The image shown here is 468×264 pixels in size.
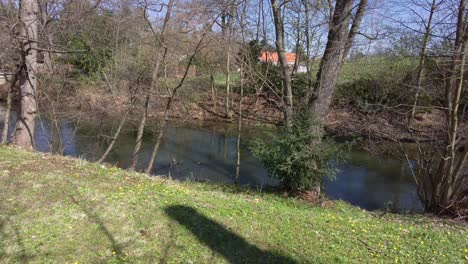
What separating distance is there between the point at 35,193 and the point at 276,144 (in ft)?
18.1

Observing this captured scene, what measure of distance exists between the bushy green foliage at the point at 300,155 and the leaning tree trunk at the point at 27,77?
5.41m

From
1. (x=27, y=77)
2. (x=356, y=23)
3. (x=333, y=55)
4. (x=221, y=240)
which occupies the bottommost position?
(x=221, y=240)

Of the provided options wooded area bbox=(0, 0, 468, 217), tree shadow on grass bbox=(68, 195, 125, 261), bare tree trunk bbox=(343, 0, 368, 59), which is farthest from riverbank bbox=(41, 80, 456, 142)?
tree shadow on grass bbox=(68, 195, 125, 261)

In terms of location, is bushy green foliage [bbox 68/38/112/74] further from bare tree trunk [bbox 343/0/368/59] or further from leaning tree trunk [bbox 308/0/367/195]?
bare tree trunk [bbox 343/0/368/59]

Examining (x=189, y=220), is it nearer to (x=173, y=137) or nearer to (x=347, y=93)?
(x=173, y=137)

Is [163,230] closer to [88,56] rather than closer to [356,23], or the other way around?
[356,23]

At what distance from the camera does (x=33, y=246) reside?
158 inches

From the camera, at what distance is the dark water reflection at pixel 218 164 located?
12.2 metres

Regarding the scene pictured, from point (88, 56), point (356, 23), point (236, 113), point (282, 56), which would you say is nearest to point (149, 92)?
point (282, 56)

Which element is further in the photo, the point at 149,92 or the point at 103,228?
the point at 149,92

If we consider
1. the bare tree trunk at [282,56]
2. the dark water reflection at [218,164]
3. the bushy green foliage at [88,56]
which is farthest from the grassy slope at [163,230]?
the bushy green foliage at [88,56]

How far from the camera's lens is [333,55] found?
31.8 feet

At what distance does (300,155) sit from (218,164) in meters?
Result: 6.49

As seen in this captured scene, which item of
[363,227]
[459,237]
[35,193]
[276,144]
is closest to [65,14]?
[276,144]
